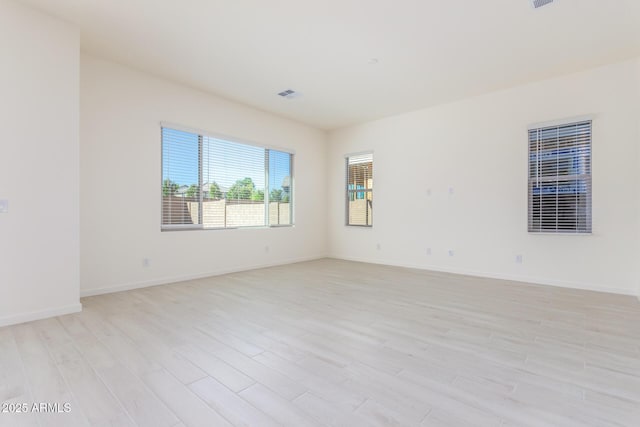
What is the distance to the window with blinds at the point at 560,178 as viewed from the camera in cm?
433

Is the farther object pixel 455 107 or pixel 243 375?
pixel 455 107

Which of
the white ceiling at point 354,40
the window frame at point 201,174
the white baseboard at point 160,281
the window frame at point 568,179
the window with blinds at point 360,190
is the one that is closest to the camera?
the white ceiling at point 354,40

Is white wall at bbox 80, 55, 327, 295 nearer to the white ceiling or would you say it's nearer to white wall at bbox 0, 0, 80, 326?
the white ceiling

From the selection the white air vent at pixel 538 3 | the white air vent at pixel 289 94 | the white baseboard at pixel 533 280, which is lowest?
the white baseboard at pixel 533 280

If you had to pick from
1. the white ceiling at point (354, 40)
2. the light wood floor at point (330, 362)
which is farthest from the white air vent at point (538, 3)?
the light wood floor at point (330, 362)

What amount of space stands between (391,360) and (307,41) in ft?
11.1

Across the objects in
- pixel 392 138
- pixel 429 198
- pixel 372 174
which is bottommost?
pixel 429 198

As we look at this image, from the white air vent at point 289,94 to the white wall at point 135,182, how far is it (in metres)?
0.93

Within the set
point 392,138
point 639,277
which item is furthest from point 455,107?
point 639,277

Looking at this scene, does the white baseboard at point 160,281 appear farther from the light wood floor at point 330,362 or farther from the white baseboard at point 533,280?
the white baseboard at point 533,280

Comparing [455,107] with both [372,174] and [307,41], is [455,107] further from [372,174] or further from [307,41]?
[307,41]

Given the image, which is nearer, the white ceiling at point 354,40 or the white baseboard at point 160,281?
the white ceiling at point 354,40

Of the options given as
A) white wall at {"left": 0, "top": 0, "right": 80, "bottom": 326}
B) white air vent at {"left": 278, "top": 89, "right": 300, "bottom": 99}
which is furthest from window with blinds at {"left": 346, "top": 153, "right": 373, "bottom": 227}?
white wall at {"left": 0, "top": 0, "right": 80, "bottom": 326}

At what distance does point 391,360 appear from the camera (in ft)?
7.14
